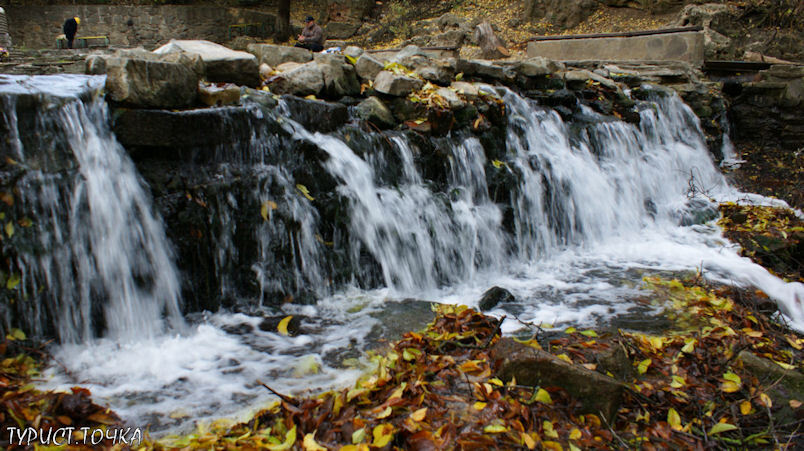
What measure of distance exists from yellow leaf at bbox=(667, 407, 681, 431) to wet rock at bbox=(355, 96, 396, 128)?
174 inches

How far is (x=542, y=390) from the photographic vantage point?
2787mm

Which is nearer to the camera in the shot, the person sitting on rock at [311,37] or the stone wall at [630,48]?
the stone wall at [630,48]

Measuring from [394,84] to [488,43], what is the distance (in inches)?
390

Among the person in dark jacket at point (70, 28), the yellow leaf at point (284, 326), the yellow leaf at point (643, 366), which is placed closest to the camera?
the yellow leaf at point (643, 366)

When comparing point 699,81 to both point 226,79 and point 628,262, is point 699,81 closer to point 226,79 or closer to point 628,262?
point 628,262

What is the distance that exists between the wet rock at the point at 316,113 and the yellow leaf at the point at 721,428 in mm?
4529

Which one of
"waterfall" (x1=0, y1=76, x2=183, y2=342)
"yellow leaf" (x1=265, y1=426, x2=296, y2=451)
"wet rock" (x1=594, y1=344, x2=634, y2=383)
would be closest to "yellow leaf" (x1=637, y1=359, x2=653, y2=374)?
"wet rock" (x1=594, y1=344, x2=634, y2=383)

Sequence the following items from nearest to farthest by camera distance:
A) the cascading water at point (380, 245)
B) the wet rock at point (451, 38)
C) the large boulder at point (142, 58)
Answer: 1. the cascading water at point (380, 245)
2. the large boulder at point (142, 58)
3. the wet rock at point (451, 38)

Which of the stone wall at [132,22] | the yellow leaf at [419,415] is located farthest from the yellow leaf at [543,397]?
the stone wall at [132,22]

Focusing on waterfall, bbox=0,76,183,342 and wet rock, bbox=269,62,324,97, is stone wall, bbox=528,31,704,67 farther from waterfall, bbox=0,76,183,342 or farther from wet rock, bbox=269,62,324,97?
waterfall, bbox=0,76,183,342

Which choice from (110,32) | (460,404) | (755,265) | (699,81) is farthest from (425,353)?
(110,32)

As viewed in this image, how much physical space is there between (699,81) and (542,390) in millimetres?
11538

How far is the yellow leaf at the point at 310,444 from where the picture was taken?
7.84 feet

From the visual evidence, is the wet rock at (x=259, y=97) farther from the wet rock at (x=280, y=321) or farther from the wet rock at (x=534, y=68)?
the wet rock at (x=534, y=68)
